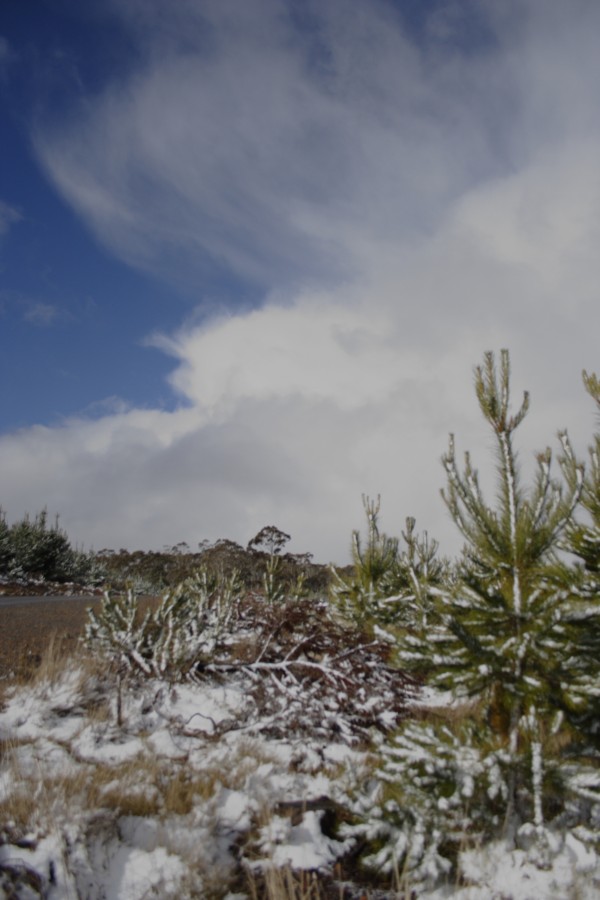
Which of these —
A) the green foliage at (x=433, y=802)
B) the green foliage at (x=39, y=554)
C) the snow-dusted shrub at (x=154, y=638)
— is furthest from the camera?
the green foliage at (x=39, y=554)

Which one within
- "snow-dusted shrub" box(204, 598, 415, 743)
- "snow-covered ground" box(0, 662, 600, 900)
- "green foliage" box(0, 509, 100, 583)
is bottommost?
"snow-covered ground" box(0, 662, 600, 900)

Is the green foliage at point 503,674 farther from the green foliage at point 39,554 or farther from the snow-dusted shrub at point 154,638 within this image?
the green foliage at point 39,554

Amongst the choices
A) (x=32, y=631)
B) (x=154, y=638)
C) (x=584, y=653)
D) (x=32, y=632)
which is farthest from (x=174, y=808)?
(x=32, y=631)

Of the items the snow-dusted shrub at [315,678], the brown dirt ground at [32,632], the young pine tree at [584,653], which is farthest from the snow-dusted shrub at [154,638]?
the young pine tree at [584,653]

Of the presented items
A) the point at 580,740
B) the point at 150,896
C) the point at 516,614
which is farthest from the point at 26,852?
the point at 580,740

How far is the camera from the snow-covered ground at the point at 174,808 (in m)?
3.31

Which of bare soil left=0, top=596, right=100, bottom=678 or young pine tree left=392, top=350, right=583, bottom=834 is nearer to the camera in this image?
young pine tree left=392, top=350, right=583, bottom=834

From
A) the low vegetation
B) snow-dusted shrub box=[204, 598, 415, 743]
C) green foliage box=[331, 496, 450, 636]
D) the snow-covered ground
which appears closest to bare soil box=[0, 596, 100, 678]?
the snow-covered ground

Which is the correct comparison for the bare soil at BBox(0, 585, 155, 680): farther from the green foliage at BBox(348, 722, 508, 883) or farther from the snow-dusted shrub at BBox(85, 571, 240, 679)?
the green foliage at BBox(348, 722, 508, 883)

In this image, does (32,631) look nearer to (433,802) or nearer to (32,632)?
(32,632)

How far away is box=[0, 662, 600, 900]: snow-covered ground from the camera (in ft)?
10.9

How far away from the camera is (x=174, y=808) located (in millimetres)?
4070

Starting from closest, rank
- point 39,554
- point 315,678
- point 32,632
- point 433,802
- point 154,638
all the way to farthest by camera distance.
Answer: point 433,802 → point 315,678 → point 154,638 → point 32,632 → point 39,554

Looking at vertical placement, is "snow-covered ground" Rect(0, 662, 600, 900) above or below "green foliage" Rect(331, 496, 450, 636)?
below
